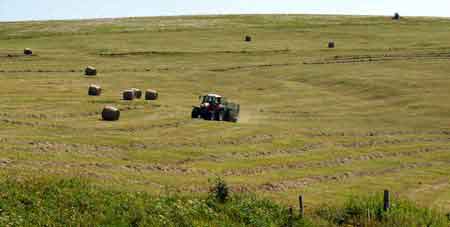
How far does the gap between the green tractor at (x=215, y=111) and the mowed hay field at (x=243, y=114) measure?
4.97ft

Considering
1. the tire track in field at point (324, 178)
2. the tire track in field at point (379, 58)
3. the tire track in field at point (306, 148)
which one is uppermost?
the tire track in field at point (379, 58)

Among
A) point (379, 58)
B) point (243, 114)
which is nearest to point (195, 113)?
point (243, 114)

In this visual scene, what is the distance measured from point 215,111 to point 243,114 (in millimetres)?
4919

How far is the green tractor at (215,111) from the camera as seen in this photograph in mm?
44562

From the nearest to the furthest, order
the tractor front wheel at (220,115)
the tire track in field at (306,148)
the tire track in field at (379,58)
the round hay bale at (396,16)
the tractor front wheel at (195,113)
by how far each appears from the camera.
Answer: the tire track in field at (306,148)
the tractor front wheel at (195,113)
the tractor front wheel at (220,115)
the tire track in field at (379,58)
the round hay bale at (396,16)

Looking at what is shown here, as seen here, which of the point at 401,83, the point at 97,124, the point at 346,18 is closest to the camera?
the point at 97,124

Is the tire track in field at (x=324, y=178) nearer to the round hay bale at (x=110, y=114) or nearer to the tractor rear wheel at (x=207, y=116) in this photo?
the tractor rear wheel at (x=207, y=116)

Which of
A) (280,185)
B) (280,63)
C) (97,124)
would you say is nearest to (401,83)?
(280,63)

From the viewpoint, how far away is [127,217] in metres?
19.5

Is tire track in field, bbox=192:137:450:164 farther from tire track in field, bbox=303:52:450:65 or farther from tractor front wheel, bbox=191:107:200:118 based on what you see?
tire track in field, bbox=303:52:450:65

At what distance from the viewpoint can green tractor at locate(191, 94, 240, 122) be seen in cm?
4456

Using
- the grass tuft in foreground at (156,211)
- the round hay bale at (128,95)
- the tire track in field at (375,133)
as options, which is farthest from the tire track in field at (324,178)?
the round hay bale at (128,95)

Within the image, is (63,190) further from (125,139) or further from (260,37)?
(260,37)

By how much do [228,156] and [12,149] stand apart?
973cm
